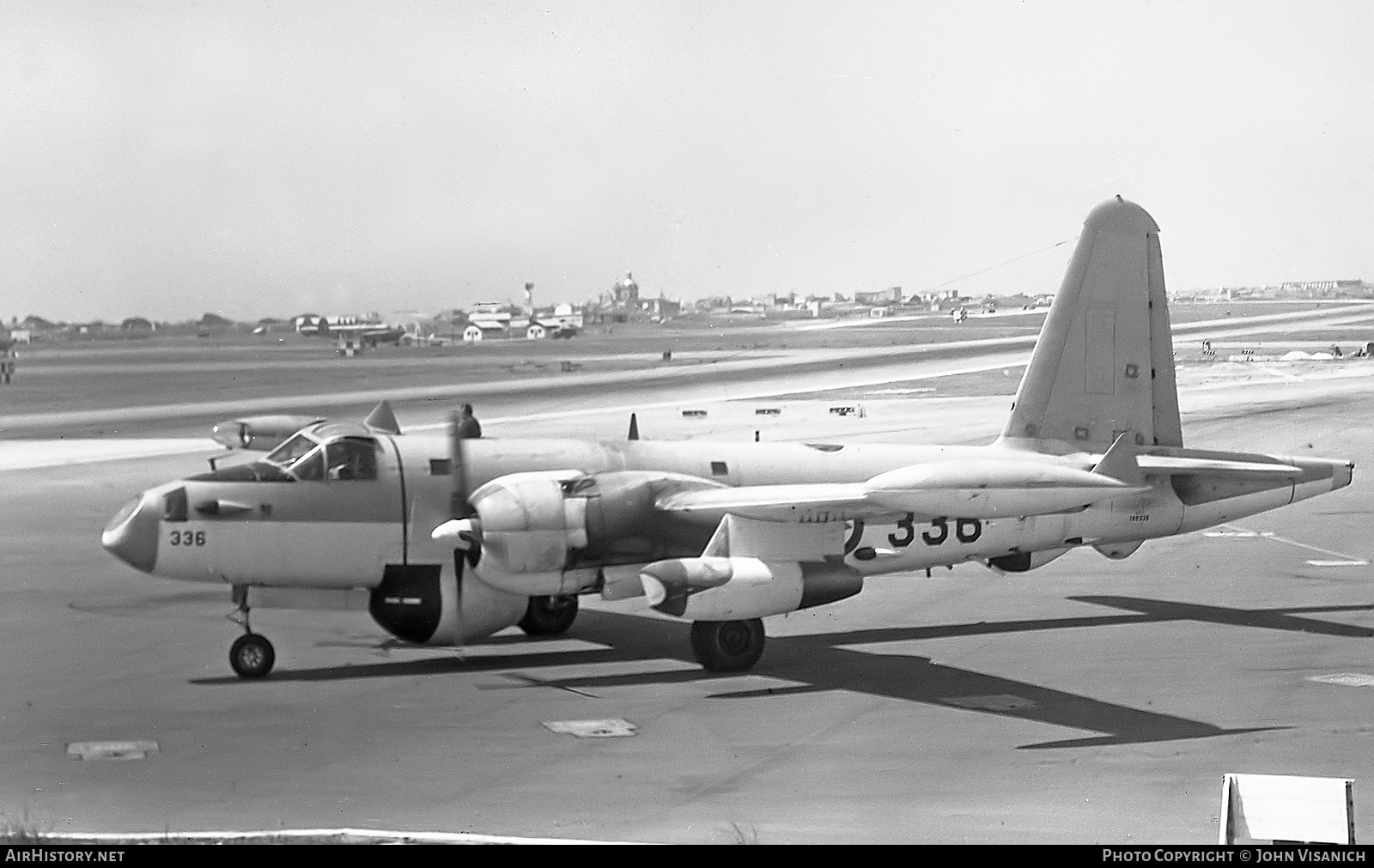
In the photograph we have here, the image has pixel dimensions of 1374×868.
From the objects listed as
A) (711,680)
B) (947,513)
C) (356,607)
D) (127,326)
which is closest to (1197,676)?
(947,513)

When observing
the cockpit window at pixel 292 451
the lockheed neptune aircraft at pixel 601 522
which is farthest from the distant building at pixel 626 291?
the cockpit window at pixel 292 451

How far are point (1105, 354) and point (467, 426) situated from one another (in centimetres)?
1084

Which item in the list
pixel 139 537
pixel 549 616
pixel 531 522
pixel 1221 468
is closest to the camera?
pixel 139 537

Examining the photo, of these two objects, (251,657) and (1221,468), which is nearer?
(251,657)

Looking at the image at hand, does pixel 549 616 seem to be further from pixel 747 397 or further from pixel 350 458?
pixel 747 397

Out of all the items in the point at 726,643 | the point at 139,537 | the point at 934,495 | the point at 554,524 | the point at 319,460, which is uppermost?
the point at 319,460

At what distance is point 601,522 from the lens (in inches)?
819

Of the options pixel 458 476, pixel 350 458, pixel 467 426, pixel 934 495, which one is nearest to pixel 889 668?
pixel 934 495

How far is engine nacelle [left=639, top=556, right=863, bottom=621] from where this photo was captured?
19.8 meters

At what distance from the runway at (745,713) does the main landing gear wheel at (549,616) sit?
36 centimetres

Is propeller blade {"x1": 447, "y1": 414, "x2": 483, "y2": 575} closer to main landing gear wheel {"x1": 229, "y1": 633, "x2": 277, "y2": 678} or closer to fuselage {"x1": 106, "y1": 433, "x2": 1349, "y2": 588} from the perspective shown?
fuselage {"x1": 106, "y1": 433, "x2": 1349, "y2": 588}

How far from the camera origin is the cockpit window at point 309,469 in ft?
68.0

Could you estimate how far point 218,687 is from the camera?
20.0m

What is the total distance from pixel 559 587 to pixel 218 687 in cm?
468
